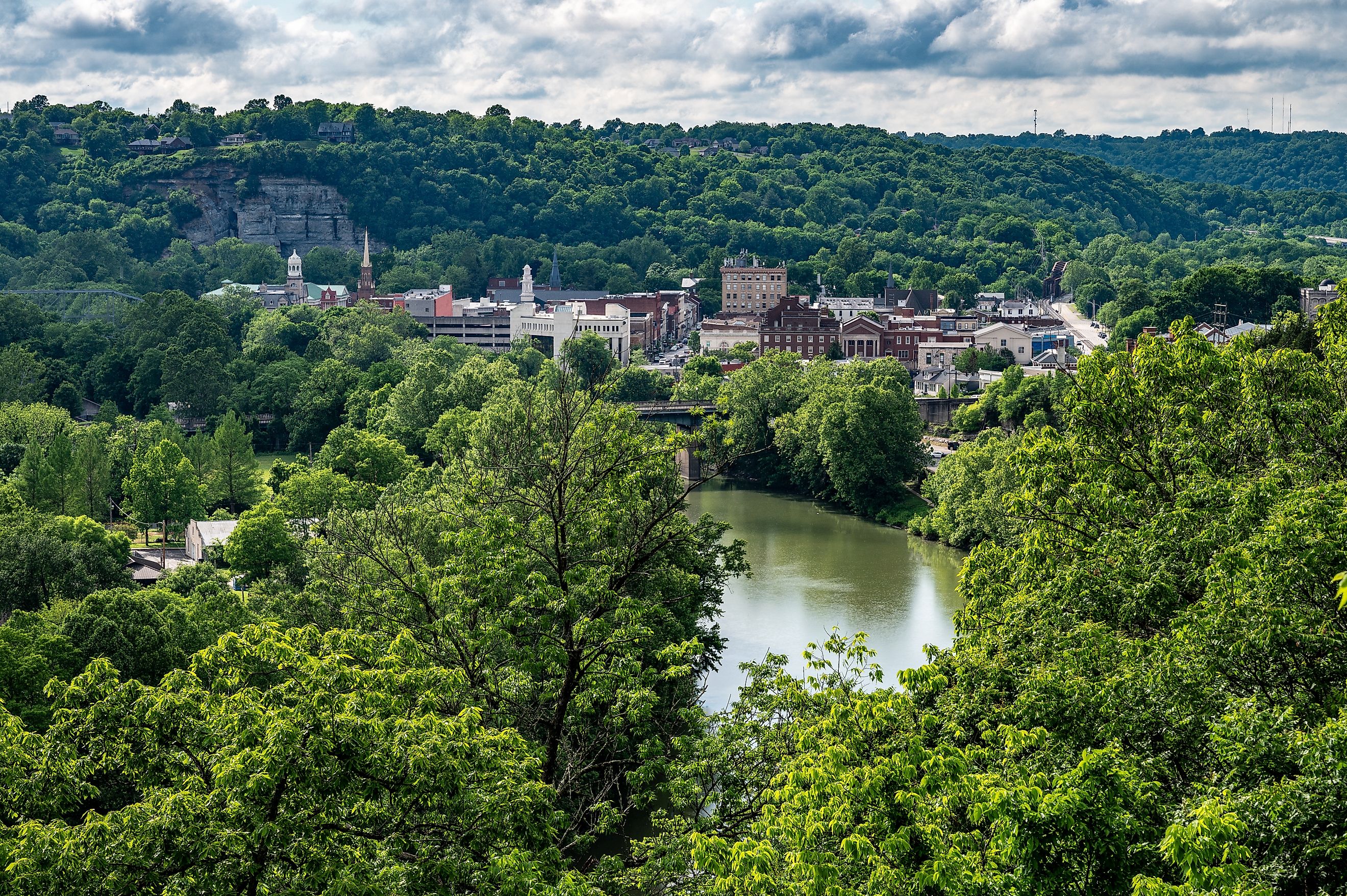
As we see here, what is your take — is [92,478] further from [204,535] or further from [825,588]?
[825,588]

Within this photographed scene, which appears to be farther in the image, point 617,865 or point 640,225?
point 640,225

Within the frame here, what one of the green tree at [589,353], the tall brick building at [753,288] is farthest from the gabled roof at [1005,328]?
the tall brick building at [753,288]

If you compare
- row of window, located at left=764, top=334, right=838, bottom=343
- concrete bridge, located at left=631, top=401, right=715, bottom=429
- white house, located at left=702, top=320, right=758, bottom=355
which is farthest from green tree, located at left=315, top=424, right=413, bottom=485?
white house, located at left=702, top=320, right=758, bottom=355

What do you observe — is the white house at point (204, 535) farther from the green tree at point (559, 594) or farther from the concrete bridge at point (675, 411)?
the concrete bridge at point (675, 411)

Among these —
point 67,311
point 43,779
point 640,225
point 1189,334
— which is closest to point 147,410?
point 67,311

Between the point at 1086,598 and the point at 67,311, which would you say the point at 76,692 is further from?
the point at 67,311

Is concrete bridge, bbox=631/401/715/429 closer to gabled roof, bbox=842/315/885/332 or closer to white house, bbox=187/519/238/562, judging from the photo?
gabled roof, bbox=842/315/885/332
